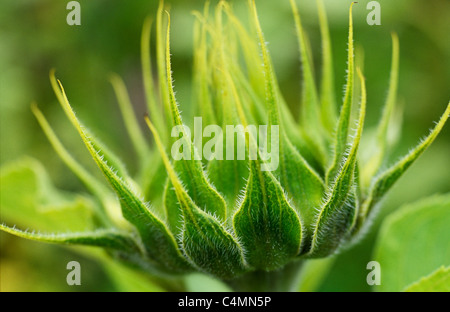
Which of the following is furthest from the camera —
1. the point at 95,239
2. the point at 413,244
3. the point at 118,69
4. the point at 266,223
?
the point at 118,69

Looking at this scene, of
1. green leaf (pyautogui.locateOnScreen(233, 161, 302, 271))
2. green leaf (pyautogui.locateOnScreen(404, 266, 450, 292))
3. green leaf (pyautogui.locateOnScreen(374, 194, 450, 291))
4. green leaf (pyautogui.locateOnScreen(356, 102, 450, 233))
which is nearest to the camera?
green leaf (pyautogui.locateOnScreen(233, 161, 302, 271))

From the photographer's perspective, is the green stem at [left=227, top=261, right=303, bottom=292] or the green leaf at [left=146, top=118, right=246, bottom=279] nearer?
the green leaf at [left=146, top=118, right=246, bottom=279]

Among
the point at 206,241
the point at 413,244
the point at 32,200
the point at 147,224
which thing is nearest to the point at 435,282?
the point at 413,244

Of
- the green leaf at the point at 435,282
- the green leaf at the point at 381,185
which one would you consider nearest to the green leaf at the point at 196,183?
the green leaf at the point at 381,185

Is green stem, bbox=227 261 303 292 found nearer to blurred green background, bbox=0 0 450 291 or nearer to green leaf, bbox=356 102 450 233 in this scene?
green leaf, bbox=356 102 450 233

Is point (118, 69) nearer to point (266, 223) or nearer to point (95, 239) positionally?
point (95, 239)

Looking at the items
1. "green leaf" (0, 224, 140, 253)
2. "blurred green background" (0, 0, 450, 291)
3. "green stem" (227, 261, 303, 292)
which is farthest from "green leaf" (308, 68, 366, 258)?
"blurred green background" (0, 0, 450, 291)

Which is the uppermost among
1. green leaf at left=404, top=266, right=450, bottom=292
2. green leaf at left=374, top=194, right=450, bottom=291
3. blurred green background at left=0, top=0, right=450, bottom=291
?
blurred green background at left=0, top=0, right=450, bottom=291

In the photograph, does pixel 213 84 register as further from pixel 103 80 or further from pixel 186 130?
pixel 103 80
